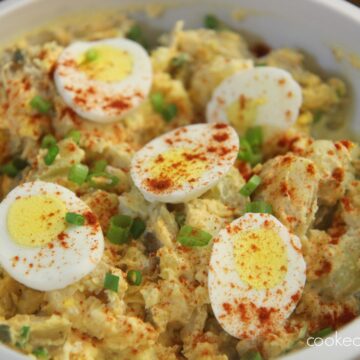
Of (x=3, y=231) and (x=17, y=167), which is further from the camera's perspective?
(x=17, y=167)

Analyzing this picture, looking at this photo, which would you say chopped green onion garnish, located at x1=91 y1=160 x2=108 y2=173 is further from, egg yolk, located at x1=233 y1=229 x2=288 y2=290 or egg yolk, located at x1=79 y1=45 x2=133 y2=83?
egg yolk, located at x1=233 y1=229 x2=288 y2=290

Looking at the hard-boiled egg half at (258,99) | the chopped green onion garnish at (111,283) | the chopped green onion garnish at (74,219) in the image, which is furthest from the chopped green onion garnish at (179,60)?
the chopped green onion garnish at (111,283)

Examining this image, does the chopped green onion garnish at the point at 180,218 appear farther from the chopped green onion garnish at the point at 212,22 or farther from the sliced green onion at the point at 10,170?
the chopped green onion garnish at the point at 212,22

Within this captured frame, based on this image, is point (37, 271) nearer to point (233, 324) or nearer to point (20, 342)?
point (20, 342)

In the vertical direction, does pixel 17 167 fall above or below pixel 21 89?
below

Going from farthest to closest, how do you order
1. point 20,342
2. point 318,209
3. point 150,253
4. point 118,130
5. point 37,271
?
point 118,130 → point 318,209 → point 150,253 → point 37,271 → point 20,342

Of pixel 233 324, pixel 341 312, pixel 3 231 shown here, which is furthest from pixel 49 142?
pixel 341 312

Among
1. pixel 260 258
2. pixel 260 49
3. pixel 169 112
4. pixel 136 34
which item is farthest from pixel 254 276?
pixel 136 34
